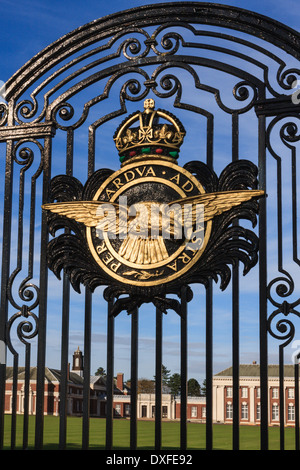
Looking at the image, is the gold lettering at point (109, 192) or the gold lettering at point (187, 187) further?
the gold lettering at point (109, 192)

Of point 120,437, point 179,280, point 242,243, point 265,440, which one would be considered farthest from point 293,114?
point 120,437

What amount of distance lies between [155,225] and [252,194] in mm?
895

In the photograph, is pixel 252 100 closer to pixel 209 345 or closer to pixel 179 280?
pixel 179 280

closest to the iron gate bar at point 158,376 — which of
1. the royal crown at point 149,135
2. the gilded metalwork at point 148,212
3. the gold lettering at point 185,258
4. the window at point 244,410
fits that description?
the gilded metalwork at point 148,212

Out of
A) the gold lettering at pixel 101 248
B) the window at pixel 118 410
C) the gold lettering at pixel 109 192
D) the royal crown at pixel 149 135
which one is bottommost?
the window at pixel 118 410

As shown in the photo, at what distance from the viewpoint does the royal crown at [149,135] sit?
667cm

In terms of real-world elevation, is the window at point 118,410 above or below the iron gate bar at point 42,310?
below

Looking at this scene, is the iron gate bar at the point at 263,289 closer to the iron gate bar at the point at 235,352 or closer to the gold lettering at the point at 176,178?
the iron gate bar at the point at 235,352

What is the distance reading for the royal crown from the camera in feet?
21.9

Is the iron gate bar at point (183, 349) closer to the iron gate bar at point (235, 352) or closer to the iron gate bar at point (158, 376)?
the iron gate bar at point (158, 376)

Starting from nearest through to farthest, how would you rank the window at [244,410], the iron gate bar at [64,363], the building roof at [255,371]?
the iron gate bar at [64,363] < the building roof at [255,371] < the window at [244,410]

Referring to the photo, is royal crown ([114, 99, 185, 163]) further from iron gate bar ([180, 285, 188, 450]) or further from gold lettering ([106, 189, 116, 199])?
iron gate bar ([180, 285, 188, 450])

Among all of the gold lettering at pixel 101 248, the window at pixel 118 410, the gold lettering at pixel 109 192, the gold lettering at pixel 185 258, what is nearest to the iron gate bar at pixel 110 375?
the gold lettering at pixel 101 248

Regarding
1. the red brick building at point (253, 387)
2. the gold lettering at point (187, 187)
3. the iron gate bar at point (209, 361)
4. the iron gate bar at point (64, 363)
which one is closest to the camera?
the iron gate bar at point (209, 361)
